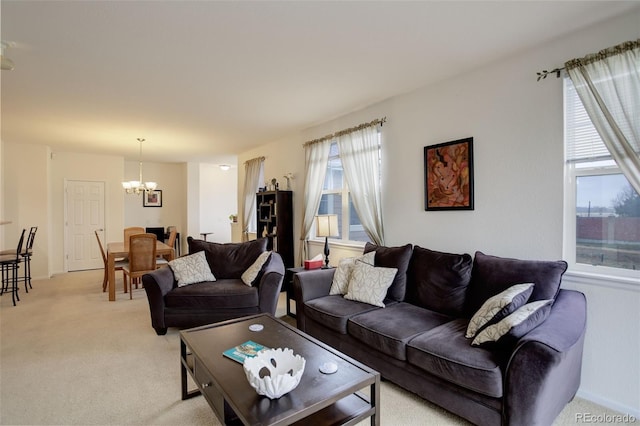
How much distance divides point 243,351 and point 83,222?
6842mm

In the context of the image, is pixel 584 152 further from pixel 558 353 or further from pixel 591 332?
pixel 558 353

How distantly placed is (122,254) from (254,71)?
3.51 metres

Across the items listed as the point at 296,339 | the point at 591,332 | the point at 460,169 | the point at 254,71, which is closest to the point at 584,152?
the point at 460,169

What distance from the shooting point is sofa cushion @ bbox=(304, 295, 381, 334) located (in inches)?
106

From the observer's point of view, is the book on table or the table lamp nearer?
the book on table

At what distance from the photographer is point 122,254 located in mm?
4832

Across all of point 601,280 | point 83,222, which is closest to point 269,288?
point 601,280

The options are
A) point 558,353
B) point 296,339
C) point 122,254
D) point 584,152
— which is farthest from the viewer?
point 122,254

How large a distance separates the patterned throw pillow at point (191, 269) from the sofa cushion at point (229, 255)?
0.46 ft

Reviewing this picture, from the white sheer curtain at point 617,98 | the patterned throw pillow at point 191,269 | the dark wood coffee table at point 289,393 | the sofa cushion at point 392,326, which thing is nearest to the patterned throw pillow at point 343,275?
the sofa cushion at point 392,326

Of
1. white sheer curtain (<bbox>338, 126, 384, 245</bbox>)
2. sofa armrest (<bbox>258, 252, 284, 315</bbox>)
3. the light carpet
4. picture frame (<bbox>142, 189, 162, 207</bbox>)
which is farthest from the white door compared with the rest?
white sheer curtain (<bbox>338, 126, 384, 245</bbox>)

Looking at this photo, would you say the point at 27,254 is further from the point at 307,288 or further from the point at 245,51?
the point at 245,51

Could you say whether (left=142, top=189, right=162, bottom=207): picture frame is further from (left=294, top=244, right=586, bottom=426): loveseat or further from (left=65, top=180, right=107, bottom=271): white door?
(left=294, top=244, right=586, bottom=426): loveseat
